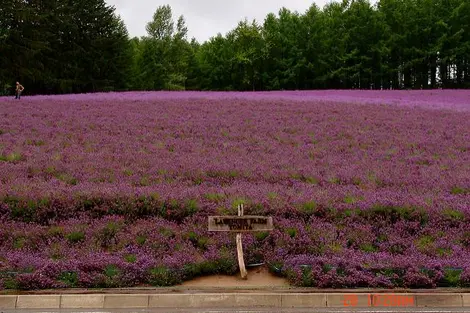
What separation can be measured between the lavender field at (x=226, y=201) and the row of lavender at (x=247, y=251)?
3 centimetres

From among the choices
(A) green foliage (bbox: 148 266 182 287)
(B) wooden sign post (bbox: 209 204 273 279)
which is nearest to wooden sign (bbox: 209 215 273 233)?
(B) wooden sign post (bbox: 209 204 273 279)

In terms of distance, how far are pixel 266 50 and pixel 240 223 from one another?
58304 millimetres

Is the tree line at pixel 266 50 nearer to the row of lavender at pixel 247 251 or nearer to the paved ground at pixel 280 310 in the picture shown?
the row of lavender at pixel 247 251

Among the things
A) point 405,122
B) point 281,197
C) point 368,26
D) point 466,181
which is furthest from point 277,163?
point 368,26

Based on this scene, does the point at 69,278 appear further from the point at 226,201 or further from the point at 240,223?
the point at 226,201

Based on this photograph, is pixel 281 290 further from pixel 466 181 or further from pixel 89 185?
pixel 466 181

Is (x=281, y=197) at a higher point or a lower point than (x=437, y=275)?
higher

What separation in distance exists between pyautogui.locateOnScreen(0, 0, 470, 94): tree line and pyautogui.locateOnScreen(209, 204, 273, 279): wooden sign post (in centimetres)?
5137

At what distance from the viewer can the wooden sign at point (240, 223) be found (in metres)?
9.46

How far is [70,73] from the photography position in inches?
2345

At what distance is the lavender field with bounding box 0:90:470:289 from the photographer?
9.33 meters

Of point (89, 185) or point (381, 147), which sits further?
point (381, 147)

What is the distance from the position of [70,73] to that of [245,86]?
22.9m

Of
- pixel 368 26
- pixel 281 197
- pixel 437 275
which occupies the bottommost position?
pixel 437 275
